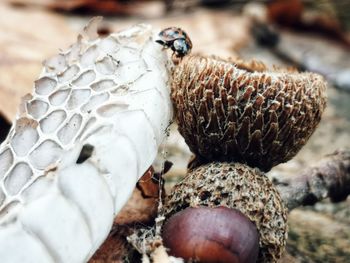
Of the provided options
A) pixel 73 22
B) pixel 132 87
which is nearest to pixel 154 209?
pixel 132 87

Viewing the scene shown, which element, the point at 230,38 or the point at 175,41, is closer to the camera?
the point at 175,41

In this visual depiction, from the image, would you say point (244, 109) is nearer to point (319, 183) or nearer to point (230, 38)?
point (319, 183)

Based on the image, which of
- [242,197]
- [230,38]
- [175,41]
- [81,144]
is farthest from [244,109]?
[230,38]

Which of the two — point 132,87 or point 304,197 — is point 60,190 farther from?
point 304,197

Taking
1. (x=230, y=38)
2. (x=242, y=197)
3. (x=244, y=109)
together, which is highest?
(x=244, y=109)

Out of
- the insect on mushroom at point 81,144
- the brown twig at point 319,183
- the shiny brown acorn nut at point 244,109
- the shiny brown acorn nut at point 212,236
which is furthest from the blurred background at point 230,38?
the shiny brown acorn nut at point 212,236

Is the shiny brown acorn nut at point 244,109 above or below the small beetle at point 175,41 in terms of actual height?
below

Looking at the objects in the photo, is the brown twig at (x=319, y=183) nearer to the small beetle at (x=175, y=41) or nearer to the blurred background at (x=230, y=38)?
the blurred background at (x=230, y=38)
